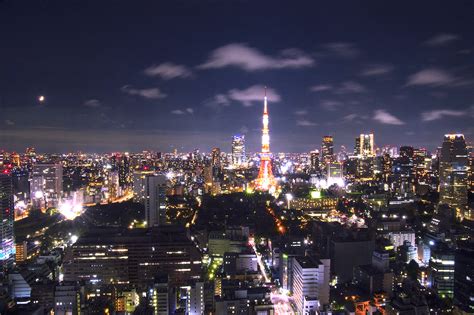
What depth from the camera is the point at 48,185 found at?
11336mm

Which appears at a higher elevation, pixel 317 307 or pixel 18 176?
pixel 18 176

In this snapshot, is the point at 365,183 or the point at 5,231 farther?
the point at 365,183

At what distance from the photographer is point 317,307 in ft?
16.3

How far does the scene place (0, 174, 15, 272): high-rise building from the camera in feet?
22.8

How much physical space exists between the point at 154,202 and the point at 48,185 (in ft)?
11.7

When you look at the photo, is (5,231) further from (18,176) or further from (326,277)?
(326,277)

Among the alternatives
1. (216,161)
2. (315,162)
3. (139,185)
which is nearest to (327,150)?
(315,162)

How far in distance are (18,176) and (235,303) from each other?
21.3 ft

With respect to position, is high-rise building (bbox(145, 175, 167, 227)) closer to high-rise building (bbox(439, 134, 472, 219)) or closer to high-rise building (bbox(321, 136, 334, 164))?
high-rise building (bbox(439, 134, 472, 219))

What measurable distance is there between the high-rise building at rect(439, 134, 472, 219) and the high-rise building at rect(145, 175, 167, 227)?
7.79 m

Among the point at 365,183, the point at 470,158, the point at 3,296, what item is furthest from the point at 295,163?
the point at 3,296

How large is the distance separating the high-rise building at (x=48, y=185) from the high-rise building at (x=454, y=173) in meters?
10.6

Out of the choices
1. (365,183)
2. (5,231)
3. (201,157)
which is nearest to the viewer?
(5,231)

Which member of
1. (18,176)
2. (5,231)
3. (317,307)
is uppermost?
(18,176)
